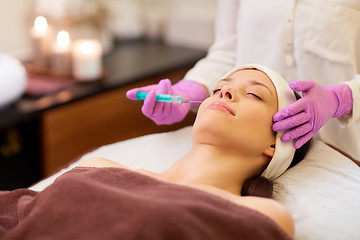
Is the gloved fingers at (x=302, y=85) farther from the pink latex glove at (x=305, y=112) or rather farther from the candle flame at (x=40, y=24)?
the candle flame at (x=40, y=24)

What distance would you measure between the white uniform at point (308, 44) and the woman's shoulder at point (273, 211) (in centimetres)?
44

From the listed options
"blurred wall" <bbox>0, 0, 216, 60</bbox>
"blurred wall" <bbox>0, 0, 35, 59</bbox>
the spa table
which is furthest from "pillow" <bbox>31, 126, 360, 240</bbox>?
"blurred wall" <bbox>0, 0, 216, 60</bbox>

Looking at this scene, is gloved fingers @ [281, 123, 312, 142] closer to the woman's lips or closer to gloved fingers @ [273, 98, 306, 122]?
gloved fingers @ [273, 98, 306, 122]

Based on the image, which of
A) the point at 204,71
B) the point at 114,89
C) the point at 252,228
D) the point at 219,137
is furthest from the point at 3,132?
the point at 252,228

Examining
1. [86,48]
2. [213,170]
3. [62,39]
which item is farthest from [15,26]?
[213,170]

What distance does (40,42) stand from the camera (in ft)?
7.64

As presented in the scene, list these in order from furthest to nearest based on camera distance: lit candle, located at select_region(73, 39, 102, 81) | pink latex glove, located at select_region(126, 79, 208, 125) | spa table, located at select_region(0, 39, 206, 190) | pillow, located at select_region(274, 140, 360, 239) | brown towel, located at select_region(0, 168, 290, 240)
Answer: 1. lit candle, located at select_region(73, 39, 102, 81)
2. spa table, located at select_region(0, 39, 206, 190)
3. pink latex glove, located at select_region(126, 79, 208, 125)
4. pillow, located at select_region(274, 140, 360, 239)
5. brown towel, located at select_region(0, 168, 290, 240)

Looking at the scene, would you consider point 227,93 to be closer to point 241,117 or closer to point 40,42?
point 241,117

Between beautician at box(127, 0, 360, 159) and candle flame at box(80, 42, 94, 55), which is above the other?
beautician at box(127, 0, 360, 159)

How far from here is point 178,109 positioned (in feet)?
4.37

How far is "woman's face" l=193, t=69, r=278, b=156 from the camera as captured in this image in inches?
43.0

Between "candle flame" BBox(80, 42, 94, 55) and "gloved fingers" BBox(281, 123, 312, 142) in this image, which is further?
"candle flame" BBox(80, 42, 94, 55)

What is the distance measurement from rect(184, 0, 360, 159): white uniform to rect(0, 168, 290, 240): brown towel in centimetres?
54

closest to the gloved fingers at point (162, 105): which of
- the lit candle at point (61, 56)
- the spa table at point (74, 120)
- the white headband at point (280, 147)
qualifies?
the white headband at point (280, 147)
